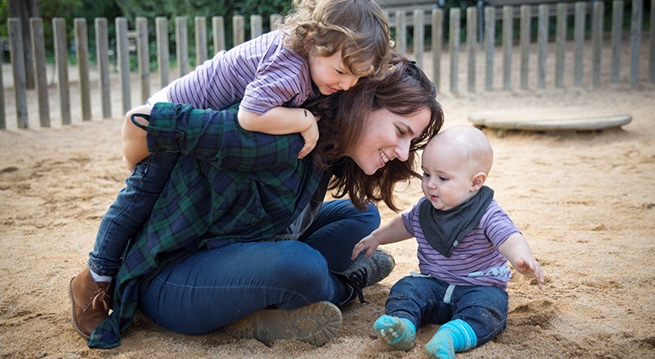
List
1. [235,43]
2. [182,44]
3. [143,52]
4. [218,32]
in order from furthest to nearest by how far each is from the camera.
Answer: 1. [235,43]
2. [218,32]
3. [182,44]
4. [143,52]

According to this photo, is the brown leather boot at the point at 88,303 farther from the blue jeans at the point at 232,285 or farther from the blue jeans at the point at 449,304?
the blue jeans at the point at 449,304

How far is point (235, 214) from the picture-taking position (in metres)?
2.17

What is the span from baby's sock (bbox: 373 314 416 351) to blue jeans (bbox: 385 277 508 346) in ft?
0.39

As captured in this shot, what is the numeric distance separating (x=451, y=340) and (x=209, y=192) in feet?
3.16

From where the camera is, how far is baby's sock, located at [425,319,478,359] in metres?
1.99

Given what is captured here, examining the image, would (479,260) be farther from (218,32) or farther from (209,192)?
(218,32)

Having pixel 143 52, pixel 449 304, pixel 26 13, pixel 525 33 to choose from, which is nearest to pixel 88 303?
pixel 449 304

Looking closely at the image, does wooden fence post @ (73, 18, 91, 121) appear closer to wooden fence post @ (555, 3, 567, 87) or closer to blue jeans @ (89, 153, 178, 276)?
blue jeans @ (89, 153, 178, 276)

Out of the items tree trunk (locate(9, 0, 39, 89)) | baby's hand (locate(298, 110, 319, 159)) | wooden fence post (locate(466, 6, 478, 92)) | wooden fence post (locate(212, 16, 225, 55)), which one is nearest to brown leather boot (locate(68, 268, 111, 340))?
baby's hand (locate(298, 110, 319, 159))

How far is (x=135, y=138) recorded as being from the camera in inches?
82.0

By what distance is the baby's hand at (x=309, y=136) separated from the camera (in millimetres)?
2119

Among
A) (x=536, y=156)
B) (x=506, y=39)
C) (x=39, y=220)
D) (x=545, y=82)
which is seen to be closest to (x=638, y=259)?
(x=536, y=156)

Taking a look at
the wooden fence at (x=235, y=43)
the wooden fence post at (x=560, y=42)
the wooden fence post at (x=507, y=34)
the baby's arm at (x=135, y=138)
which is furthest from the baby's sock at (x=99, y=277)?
the wooden fence post at (x=560, y=42)

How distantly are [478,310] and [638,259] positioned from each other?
114cm
